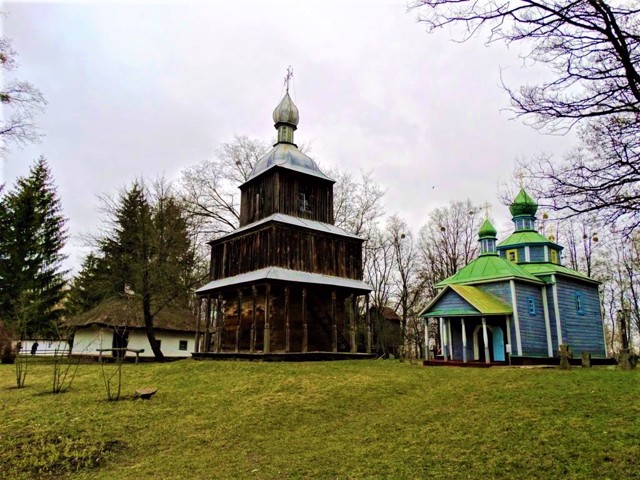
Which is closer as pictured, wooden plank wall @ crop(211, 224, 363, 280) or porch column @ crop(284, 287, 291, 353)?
porch column @ crop(284, 287, 291, 353)

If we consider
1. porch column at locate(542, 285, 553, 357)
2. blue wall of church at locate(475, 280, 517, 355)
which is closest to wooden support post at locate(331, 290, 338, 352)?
blue wall of church at locate(475, 280, 517, 355)

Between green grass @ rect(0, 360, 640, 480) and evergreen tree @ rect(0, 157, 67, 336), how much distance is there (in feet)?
63.3

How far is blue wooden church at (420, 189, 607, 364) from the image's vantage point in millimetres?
22609

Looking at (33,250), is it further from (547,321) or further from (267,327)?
(547,321)

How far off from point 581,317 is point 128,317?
2680 cm

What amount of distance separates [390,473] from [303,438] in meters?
2.72

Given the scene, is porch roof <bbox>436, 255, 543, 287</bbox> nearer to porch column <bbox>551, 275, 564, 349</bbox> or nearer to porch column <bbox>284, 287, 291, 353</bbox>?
porch column <bbox>551, 275, 564, 349</bbox>

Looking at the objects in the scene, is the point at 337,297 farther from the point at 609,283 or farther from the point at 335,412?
the point at 609,283

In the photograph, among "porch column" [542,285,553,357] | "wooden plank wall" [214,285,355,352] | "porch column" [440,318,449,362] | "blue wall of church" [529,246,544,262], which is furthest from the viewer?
"blue wall of church" [529,246,544,262]

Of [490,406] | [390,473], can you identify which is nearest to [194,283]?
[490,406]

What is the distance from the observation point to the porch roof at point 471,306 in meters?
22.0

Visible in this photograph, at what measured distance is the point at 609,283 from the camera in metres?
40.4

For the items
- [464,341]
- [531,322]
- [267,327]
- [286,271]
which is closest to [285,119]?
[286,271]

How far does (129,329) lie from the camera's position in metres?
29.4
